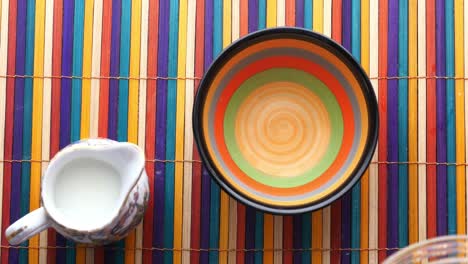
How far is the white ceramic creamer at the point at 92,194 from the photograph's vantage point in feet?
2.71

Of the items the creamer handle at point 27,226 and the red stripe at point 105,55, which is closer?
the creamer handle at point 27,226

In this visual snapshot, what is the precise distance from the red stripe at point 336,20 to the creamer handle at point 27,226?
15.3 inches

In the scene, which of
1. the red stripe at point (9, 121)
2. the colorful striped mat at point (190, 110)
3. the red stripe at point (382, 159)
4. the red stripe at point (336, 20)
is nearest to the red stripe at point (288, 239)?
the colorful striped mat at point (190, 110)

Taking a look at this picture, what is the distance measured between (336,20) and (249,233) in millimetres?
270

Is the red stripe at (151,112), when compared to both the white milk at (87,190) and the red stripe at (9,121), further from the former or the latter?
the red stripe at (9,121)

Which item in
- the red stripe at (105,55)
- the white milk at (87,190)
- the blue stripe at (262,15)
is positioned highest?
the blue stripe at (262,15)

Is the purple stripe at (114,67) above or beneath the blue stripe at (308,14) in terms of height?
beneath

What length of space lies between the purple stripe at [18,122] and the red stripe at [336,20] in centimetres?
36

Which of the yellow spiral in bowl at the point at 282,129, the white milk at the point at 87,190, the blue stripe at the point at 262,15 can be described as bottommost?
the white milk at the point at 87,190

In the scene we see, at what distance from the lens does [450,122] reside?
3.05 ft

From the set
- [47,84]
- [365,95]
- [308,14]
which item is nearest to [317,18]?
[308,14]

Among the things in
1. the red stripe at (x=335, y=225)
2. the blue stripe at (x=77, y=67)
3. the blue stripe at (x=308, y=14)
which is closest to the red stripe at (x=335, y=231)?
the red stripe at (x=335, y=225)

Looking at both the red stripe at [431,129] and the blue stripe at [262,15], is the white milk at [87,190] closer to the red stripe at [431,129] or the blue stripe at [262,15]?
the blue stripe at [262,15]

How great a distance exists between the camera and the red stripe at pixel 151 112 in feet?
3.04
